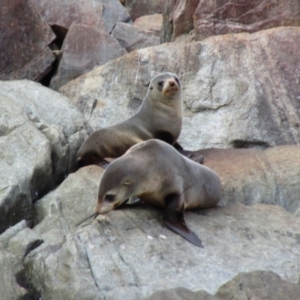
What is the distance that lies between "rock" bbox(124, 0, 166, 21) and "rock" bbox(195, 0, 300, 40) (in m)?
6.53

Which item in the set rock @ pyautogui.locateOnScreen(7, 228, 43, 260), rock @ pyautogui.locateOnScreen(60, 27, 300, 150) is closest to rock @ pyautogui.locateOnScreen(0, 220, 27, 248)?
rock @ pyautogui.locateOnScreen(7, 228, 43, 260)

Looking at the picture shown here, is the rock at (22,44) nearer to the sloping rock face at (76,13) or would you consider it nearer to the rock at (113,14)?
the sloping rock face at (76,13)

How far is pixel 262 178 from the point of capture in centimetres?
655

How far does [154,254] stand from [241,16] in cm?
515

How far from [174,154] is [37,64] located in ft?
15.9

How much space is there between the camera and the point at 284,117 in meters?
7.82

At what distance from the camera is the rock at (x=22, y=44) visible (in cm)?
955

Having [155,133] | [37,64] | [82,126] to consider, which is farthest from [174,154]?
[37,64]

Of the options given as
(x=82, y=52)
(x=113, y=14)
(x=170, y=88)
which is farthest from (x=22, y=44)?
(x=113, y=14)

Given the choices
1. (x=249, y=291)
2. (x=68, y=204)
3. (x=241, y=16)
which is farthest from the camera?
(x=241, y=16)

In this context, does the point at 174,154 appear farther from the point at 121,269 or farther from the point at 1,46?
the point at 1,46

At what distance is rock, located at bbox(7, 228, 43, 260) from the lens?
483 cm

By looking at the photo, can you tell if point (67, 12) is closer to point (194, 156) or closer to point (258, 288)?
point (194, 156)

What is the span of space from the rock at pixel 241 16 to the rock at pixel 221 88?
0.42 metres
